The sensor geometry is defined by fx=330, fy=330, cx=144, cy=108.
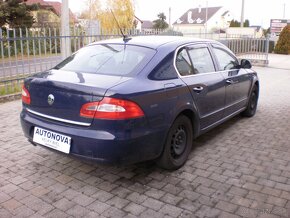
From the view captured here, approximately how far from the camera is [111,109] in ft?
10.3

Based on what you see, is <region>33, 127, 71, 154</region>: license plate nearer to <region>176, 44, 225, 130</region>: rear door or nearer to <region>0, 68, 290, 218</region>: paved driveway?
<region>0, 68, 290, 218</region>: paved driveway

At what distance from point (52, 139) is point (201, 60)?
2302mm

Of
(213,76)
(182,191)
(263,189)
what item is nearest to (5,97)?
(213,76)

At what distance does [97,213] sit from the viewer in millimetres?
3064

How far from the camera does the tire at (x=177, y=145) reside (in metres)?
3.79

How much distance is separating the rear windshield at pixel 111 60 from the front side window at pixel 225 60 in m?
1.58

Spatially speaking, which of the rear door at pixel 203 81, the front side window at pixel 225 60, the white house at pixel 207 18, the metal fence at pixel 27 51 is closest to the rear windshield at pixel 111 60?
the rear door at pixel 203 81

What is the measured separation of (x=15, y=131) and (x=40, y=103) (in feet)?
6.61

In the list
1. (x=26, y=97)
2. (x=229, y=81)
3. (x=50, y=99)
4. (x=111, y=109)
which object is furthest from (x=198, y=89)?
(x=26, y=97)

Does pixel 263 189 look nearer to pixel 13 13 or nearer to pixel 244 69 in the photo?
pixel 244 69

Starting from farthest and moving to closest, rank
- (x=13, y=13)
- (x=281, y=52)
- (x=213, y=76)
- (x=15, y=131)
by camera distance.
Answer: (x=281, y=52)
(x=13, y=13)
(x=15, y=131)
(x=213, y=76)

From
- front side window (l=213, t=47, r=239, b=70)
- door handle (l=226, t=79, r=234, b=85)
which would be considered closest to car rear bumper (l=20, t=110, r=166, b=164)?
door handle (l=226, t=79, r=234, b=85)

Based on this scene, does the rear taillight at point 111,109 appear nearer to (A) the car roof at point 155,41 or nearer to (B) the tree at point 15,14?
(A) the car roof at point 155,41

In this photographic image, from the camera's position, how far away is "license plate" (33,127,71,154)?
3.38 metres
